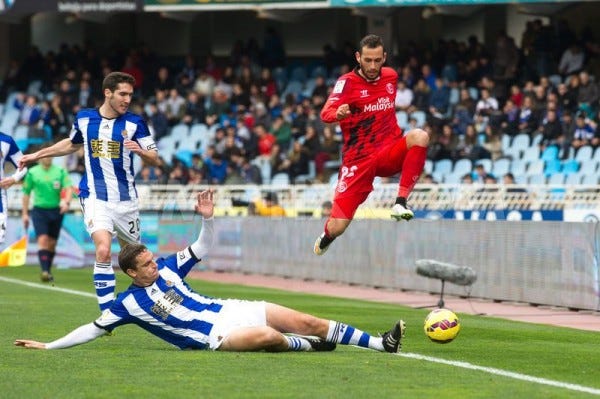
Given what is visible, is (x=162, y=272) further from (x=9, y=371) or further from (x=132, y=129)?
(x=132, y=129)

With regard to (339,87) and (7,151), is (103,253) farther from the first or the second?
(7,151)

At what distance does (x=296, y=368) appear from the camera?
10.0m

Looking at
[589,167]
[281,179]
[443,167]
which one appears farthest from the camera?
[281,179]

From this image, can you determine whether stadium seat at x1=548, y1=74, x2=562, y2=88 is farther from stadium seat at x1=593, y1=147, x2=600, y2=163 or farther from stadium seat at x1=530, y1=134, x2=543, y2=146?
stadium seat at x1=593, y1=147, x2=600, y2=163

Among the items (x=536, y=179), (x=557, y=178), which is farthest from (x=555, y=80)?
(x=557, y=178)

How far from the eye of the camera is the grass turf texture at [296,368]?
888 cm

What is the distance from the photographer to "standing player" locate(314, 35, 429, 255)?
43.2ft

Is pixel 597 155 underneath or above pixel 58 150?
above

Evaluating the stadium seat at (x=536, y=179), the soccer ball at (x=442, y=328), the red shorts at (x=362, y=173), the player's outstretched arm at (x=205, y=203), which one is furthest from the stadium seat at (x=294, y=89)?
the player's outstretched arm at (x=205, y=203)

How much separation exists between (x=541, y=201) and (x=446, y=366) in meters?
13.4

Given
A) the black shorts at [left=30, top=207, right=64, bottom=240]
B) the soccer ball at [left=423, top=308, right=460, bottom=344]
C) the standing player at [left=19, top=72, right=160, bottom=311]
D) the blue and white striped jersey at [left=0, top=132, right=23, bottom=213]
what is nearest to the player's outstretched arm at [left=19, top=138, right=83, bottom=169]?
the standing player at [left=19, top=72, right=160, bottom=311]

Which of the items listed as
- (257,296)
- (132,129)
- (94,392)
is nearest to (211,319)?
(94,392)

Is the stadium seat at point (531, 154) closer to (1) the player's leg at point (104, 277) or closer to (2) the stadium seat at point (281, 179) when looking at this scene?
(2) the stadium seat at point (281, 179)

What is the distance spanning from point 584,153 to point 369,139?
1317 cm
